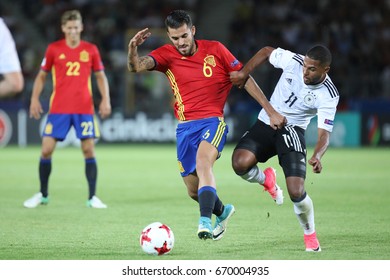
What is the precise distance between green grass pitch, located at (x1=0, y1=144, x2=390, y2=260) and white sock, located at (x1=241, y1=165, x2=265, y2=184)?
0.53 m

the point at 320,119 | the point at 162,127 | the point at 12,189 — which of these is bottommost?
the point at 162,127

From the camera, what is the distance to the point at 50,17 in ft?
89.0

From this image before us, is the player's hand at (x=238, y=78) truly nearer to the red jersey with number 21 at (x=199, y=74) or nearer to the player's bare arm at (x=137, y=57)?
the red jersey with number 21 at (x=199, y=74)

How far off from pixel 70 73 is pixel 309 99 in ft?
13.5

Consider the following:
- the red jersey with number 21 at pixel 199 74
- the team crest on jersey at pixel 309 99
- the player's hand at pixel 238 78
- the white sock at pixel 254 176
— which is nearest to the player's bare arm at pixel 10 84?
the red jersey with number 21 at pixel 199 74

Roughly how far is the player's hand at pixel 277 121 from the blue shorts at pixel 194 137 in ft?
1.64

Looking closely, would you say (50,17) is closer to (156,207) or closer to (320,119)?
(156,207)

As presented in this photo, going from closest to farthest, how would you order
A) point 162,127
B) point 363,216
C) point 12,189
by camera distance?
point 363,216 → point 12,189 → point 162,127

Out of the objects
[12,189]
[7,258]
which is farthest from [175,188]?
[7,258]

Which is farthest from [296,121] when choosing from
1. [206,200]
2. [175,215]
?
[175,215]

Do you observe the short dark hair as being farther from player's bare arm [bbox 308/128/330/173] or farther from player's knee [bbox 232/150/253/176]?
player's bare arm [bbox 308/128/330/173]

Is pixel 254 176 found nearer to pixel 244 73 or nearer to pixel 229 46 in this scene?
pixel 244 73

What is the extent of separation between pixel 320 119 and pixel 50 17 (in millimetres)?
20135
